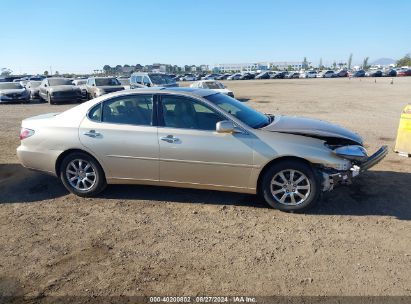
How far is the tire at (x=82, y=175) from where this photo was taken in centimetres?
541

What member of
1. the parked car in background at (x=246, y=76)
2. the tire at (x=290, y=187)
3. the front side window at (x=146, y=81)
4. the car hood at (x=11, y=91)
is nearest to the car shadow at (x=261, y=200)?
the tire at (x=290, y=187)

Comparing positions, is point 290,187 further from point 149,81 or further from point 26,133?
point 149,81

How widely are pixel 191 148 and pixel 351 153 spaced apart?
2.11 metres

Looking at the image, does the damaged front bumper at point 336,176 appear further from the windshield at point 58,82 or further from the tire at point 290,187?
the windshield at point 58,82

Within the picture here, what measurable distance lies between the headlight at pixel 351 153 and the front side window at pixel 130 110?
2.60m

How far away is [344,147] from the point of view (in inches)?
192

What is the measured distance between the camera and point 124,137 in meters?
5.17

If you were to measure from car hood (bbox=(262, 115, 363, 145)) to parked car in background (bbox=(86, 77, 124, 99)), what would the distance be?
17649 mm

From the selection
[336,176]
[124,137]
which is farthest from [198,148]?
[336,176]

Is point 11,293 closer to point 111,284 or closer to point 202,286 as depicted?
point 111,284

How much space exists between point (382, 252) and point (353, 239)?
13.5 inches

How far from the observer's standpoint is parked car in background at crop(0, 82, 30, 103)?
894 inches

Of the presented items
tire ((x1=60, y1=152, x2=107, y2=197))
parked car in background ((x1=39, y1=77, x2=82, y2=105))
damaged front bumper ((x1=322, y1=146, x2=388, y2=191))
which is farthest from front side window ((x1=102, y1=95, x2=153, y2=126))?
parked car in background ((x1=39, y1=77, x2=82, y2=105))

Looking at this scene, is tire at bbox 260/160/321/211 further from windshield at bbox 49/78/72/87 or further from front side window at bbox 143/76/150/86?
windshield at bbox 49/78/72/87
